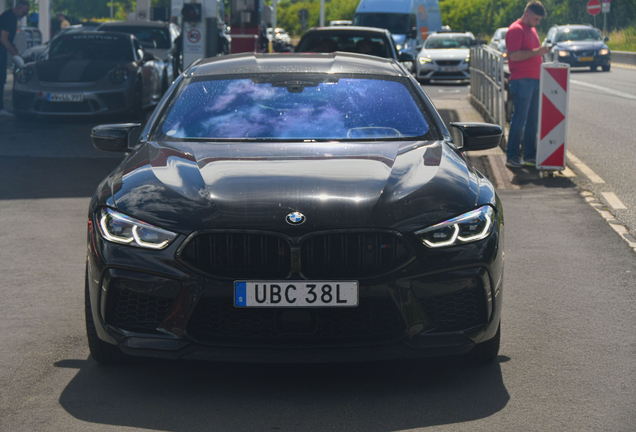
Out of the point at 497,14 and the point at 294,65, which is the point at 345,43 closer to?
the point at 294,65

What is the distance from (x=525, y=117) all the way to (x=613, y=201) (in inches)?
76.0

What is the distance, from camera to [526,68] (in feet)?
34.1

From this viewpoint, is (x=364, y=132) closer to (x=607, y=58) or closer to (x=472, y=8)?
(x=607, y=58)

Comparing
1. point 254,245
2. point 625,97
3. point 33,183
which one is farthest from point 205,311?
point 625,97

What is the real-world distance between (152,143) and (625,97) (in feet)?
60.8

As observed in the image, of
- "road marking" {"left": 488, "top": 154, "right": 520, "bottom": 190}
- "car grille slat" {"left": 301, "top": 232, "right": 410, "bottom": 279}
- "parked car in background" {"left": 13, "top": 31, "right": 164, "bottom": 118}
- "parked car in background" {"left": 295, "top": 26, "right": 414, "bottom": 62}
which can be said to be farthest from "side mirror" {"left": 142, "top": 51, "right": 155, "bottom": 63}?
"car grille slat" {"left": 301, "top": 232, "right": 410, "bottom": 279}

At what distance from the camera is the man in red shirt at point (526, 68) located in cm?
1033

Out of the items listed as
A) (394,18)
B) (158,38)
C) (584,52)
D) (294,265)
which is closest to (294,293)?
(294,265)

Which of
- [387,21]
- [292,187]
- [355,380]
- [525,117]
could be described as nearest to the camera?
[292,187]

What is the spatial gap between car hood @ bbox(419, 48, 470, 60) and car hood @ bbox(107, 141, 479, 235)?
22.5m

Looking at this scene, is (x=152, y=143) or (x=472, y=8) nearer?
(x=152, y=143)

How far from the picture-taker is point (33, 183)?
392 inches

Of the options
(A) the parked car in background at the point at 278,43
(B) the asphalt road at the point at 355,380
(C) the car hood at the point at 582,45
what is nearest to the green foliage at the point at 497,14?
(A) the parked car in background at the point at 278,43

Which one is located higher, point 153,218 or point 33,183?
point 153,218
